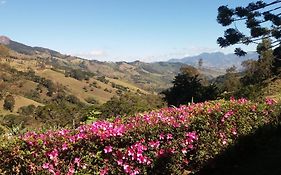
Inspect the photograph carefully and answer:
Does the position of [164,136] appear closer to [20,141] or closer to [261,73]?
[20,141]

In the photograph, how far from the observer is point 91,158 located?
677 centimetres

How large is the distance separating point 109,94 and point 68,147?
532 feet

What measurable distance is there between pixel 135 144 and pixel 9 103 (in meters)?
106

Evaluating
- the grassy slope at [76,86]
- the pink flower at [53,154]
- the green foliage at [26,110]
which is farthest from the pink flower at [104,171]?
the grassy slope at [76,86]

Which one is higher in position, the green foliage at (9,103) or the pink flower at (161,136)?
the pink flower at (161,136)

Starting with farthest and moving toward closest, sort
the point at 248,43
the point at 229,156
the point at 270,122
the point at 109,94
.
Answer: the point at 109,94
the point at 248,43
the point at 270,122
the point at 229,156

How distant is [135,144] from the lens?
699 centimetres

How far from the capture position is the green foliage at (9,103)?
107 m

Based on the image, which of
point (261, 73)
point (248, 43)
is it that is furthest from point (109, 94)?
point (248, 43)

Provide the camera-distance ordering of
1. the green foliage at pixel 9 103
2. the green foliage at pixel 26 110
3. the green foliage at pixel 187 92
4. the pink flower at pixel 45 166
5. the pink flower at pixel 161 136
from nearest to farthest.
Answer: the pink flower at pixel 45 166 → the pink flower at pixel 161 136 → the green foliage at pixel 187 92 → the green foliage at pixel 26 110 → the green foliage at pixel 9 103

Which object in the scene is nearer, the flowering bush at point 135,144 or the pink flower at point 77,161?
the flowering bush at point 135,144

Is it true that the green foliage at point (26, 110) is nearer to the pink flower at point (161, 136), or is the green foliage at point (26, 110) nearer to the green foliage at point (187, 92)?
the green foliage at point (187, 92)

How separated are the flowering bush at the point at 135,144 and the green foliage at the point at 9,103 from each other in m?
105

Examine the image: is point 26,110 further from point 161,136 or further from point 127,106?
point 161,136
